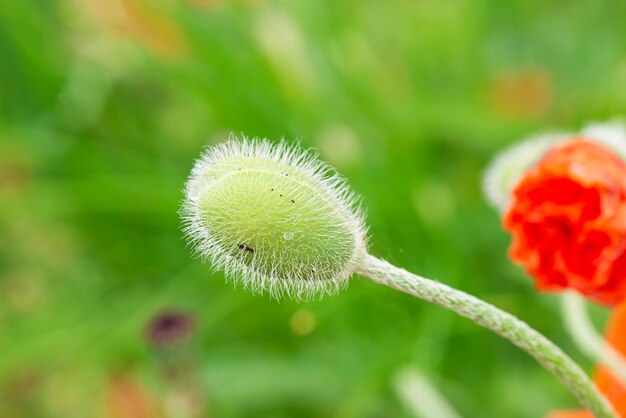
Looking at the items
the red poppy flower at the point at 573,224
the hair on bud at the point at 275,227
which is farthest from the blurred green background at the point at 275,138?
the hair on bud at the point at 275,227

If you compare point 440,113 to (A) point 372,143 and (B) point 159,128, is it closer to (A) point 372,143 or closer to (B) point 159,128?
(A) point 372,143

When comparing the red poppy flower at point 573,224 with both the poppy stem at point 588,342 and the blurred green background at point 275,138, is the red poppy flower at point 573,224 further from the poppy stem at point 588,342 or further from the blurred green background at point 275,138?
the blurred green background at point 275,138

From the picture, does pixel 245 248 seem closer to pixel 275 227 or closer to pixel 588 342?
pixel 275 227

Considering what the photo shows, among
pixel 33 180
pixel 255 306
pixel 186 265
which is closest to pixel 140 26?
pixel 33 180

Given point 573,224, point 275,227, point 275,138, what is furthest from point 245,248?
point 275,138

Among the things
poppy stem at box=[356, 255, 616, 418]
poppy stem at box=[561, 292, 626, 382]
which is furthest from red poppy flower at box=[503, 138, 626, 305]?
poppy stem at box=[356, 255, 616, 418]

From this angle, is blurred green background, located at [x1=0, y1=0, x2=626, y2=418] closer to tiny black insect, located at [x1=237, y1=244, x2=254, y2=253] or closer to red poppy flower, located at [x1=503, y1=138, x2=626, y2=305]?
red poppy flower, located at [x1=503, y1=138, x2=626, y2=305]
